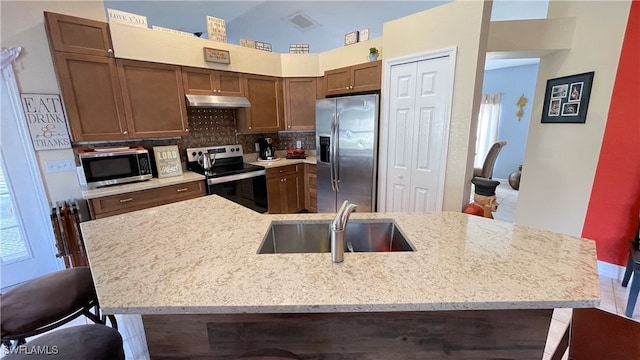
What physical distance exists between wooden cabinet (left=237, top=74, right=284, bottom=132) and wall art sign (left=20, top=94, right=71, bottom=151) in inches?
70.8

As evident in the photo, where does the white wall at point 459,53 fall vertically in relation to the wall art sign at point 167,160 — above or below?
above

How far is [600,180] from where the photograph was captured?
239 centimetres

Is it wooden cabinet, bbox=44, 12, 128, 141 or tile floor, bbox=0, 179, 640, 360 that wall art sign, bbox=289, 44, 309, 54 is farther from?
tile floor, bbox=0, 179, 640, 360

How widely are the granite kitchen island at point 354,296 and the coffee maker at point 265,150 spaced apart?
283cm

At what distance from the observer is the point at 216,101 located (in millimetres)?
3045

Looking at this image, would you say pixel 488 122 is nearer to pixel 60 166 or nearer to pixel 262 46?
pixel 262 46

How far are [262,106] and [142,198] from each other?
1.88 metres

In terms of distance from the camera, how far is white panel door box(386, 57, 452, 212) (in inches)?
97.7

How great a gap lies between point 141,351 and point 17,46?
8.65ft

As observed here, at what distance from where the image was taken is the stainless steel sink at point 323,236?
148 centimetres

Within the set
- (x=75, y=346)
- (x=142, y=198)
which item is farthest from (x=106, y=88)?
(x=75, y=346)

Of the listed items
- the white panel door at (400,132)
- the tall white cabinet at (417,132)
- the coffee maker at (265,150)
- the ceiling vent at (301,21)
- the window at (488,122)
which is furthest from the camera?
the window at (488,122)

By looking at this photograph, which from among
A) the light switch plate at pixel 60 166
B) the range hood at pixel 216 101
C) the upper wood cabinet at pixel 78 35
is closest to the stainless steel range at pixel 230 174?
the range hood at pixel 216 101

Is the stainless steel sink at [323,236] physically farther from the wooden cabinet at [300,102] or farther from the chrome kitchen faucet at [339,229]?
the wooden cabinet at [300,102]
